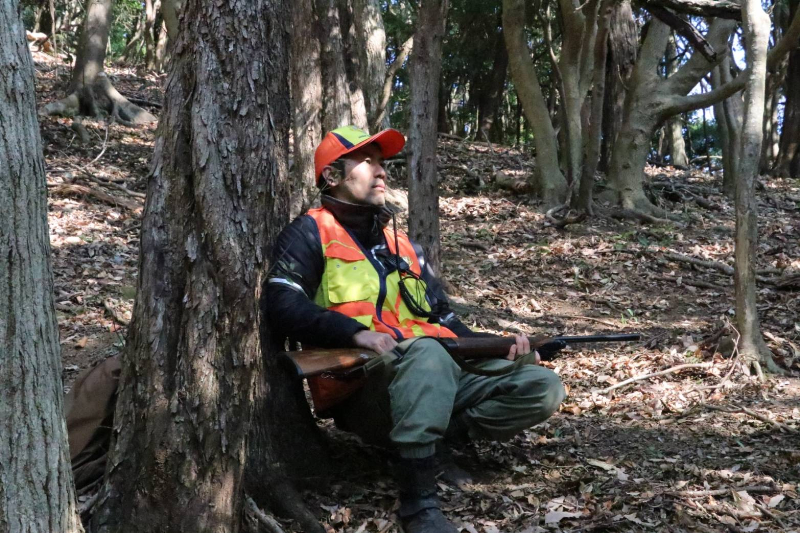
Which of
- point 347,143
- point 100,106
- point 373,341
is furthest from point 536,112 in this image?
point 373,341

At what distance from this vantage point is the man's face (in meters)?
4.30

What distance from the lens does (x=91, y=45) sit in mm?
14086

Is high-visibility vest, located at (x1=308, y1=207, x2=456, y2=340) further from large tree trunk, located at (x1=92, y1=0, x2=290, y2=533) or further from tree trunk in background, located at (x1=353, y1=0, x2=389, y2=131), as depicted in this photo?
tree trunk in background, located at (x1=353, y1=0, x2=389, y2=131)

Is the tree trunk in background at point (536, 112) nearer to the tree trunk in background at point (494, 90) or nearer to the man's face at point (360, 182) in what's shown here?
the man's face at point (360, 182)

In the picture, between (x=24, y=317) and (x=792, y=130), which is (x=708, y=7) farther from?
(x=792, y=130)

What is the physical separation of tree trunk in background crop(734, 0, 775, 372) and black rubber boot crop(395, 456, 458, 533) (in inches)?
129

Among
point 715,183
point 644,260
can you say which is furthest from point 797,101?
point 644,260

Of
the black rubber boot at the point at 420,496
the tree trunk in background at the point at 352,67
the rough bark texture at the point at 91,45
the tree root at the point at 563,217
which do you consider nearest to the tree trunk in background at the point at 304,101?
the tree trunk in background at the point at 352,67

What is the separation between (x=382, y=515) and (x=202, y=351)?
1300 millimetres

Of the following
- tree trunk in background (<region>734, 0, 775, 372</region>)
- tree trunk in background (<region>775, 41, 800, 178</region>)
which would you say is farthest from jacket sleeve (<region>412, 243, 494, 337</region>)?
tree trunk in background (<region>775, 41, 800, 178</region>)

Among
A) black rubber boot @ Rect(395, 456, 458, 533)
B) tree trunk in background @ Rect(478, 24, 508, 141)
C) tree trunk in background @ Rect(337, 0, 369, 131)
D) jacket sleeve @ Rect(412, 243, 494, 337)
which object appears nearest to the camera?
black rubber boot @ Rect(395, 456, 458, 533)

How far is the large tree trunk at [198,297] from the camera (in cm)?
329

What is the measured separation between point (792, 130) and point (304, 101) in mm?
14279

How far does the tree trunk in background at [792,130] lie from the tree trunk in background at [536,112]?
26.4 feet
